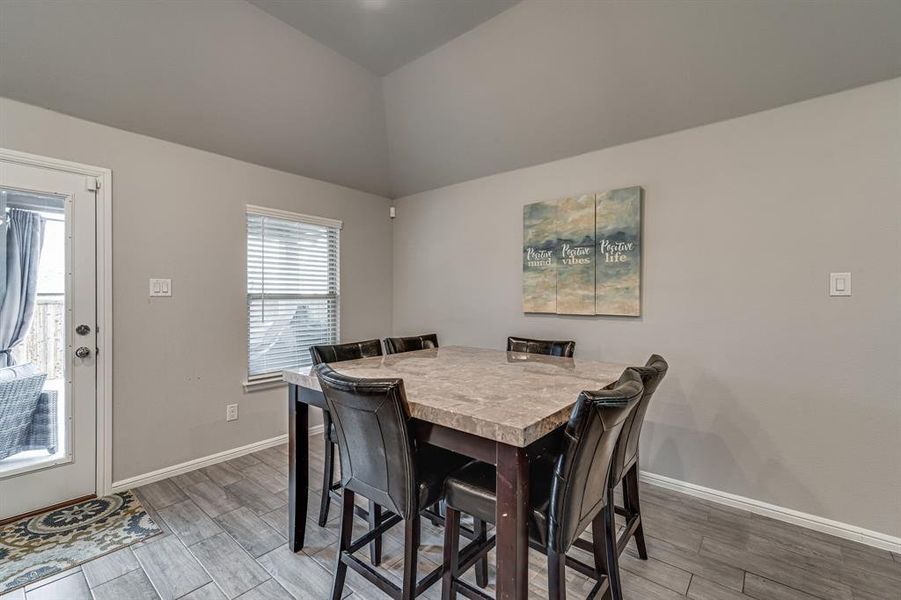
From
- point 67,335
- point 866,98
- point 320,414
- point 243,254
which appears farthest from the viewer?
point 320,414

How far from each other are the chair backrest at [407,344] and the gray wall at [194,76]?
189 centimetres

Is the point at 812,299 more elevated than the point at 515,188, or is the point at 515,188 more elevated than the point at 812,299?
the point at 515,188

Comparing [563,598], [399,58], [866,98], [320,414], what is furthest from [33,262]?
[866,98]

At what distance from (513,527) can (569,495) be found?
196mm

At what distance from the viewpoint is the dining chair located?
6.26 ft

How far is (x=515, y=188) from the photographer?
11.5 feet

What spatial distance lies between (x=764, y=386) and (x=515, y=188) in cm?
229

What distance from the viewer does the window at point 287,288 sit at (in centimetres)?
340

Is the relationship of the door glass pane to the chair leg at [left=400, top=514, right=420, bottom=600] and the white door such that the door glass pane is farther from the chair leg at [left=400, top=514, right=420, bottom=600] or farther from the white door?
the chair leg at [left=400, top=514, right=420, bottom=600]

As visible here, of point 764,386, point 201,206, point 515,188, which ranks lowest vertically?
point 764,386

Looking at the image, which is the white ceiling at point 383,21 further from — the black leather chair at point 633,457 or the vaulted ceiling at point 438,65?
the black leather chair at point 633,457

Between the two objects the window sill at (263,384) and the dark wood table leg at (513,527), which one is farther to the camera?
the window sill at (263,384)

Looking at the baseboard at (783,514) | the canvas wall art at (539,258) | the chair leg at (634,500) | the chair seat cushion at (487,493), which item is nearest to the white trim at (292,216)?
the canvas wall art at (539,258)

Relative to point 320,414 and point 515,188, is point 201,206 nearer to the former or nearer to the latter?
point 320,414
